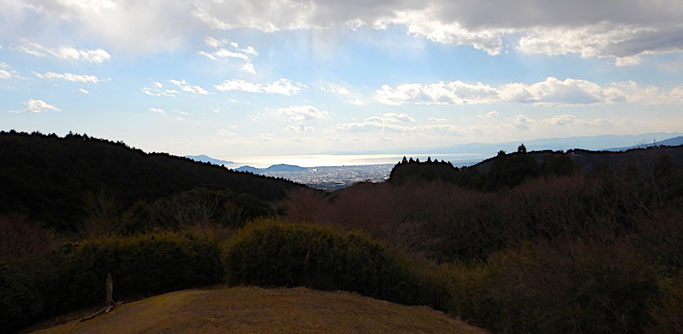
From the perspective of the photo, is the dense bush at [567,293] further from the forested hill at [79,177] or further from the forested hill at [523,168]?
the forested hill at [79,177]

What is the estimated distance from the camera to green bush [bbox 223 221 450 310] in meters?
10.4

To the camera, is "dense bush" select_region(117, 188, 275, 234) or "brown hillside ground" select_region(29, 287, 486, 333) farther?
"dense bush" select_region(117, 188, 275, 234)

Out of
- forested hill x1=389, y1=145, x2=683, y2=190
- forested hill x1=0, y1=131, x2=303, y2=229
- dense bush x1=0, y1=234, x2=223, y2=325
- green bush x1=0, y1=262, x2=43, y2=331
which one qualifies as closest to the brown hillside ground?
green bush x1=0, y1=262, x2=43, y2=331

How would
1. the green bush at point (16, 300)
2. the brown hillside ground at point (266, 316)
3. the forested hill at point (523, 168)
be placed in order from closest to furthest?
the brown hillside ground at point (266, 316), the green bush at point (16, 300), the forested hill at point (523, 168)

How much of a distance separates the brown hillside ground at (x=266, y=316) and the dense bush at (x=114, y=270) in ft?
4.37

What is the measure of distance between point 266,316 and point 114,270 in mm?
5447

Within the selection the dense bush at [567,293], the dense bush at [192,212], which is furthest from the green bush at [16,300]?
the dense bush at [192,212]

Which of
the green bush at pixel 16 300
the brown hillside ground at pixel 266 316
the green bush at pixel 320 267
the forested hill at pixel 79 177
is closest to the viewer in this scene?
the brown hillside ground at pixel 266 316

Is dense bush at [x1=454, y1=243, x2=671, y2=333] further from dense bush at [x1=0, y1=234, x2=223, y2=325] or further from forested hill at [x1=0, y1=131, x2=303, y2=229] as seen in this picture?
forested hill at [x1=0, y1=131, x2=303, y2=229]

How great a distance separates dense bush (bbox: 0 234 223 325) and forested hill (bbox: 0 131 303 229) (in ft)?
71.4

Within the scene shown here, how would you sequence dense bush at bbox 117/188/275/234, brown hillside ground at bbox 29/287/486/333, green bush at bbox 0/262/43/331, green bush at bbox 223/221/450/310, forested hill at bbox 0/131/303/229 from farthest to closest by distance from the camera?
1. forested hill at bbox 0/131/303/229
2. dense bush at bbox 117/188/275/234
3. green bush at bbox 223/221/450/310
4. green bush at bbox 0/262/43/331
5. brown hillside ground at bbox 29/287/486/333

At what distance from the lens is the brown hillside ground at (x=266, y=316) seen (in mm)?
6559

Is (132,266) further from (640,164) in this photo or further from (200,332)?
(640,164)

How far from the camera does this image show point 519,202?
25359mm
